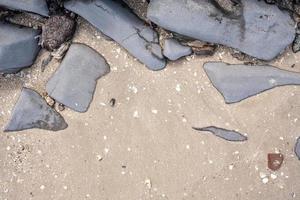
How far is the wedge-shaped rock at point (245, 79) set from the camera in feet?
9.99

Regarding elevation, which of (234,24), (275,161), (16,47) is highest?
(234,24)

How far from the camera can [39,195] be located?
309cm

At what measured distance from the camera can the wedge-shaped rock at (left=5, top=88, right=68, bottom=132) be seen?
3105 mm

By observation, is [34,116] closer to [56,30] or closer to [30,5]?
[56,30]

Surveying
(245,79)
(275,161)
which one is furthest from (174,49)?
(275,161)

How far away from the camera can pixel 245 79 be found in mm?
3055

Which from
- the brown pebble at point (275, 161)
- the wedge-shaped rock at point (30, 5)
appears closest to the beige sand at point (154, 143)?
the brown pebble at point (275, 161)

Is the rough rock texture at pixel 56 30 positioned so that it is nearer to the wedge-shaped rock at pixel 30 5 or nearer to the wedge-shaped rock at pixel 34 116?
the wedge-shaped rock at pixel 30 5

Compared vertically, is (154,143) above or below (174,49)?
below

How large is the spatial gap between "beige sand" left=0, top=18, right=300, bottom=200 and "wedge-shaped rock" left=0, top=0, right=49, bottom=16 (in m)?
0.24

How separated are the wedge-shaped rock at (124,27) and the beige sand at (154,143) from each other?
66 millimetres

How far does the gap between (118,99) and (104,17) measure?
0.44 m

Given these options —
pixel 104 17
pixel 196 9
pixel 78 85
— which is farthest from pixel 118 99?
pixel 196 9

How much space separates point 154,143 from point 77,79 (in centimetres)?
54
